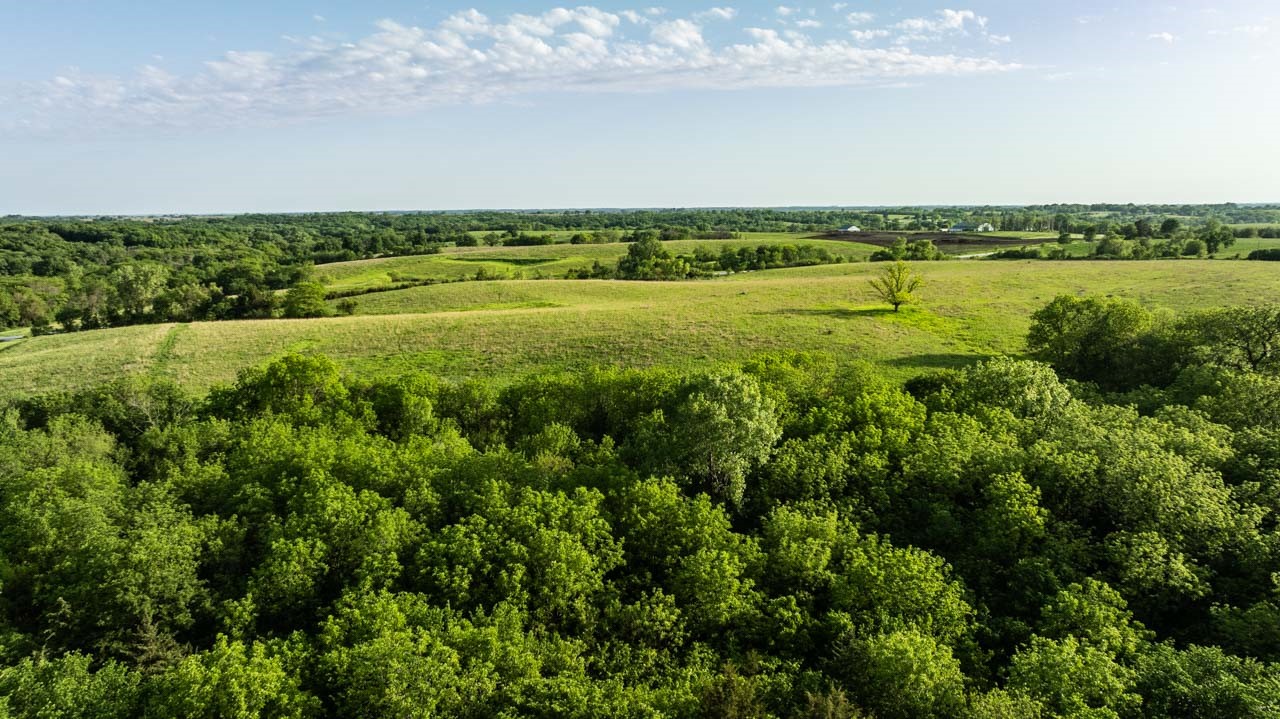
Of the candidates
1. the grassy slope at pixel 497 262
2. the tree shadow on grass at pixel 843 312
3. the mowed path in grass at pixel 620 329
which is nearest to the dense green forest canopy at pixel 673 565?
the mowed path in grass at pixel 620 329

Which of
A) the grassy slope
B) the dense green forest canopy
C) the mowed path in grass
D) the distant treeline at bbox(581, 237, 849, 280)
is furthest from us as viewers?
the distant treeline at bbox(581, 237, 849, 280)

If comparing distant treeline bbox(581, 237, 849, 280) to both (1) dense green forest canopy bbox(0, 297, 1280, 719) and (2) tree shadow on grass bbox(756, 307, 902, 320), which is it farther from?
(1) dense green forest canopy bbox(0, 297, 1280, 719)

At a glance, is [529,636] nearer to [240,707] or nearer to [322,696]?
[322,696]

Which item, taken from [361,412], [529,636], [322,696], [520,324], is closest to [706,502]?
[529,636]

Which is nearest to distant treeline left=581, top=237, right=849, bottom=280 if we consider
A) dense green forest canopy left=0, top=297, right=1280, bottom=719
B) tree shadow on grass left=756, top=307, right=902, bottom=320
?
tree shadow on grass left=756, top=307, right=902, bottom=320

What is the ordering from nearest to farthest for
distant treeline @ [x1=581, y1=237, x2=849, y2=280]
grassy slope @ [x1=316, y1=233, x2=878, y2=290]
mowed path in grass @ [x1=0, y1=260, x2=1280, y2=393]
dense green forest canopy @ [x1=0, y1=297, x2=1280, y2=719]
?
dense green forest canopy @ [x1=0, y1=297, x2=1280, y2=719], mowed path in grass @ [x1=0, y1=260, x2=1280, y2=393], grassy slope @ [x1=316, y1=233, x2=878, y2=290], distant treeline @ [x1=581, y1=237, x2=849, y2=280]

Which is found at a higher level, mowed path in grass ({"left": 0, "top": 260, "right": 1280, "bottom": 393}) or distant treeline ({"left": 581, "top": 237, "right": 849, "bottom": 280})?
distant treeline ({"left": 581, "top": 237, "right": 849, "bottom": 280})

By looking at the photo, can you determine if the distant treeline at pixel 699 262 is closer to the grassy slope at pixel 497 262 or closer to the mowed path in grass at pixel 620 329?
the grassy slope at pixel 497 262
